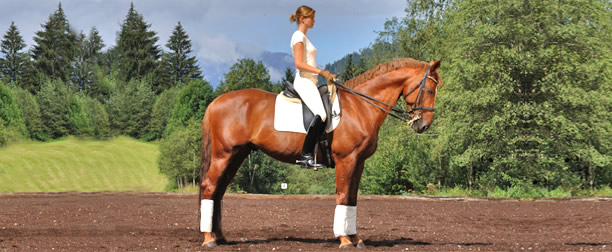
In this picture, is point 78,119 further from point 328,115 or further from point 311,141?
point 328,115

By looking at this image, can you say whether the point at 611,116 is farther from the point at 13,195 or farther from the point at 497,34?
the point at 13,195

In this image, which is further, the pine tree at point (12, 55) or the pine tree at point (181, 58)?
the pine tree at point (181, 58)

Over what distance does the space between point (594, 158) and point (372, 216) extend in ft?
44.0

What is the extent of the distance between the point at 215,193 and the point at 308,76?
8.13 feet

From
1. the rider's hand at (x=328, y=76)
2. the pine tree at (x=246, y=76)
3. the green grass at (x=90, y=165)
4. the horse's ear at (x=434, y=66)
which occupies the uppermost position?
the pine tree at (x=246, y=76)

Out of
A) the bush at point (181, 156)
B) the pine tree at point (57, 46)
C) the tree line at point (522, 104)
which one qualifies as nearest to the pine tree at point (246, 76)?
the bush at point (181, 156)

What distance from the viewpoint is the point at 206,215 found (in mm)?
8859

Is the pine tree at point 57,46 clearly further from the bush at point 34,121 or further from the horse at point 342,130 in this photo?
the horse at point 342,130

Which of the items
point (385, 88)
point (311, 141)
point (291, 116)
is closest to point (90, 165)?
point (291, 116)

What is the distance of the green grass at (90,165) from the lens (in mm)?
6766

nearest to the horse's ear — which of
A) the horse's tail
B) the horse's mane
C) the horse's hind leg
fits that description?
the horse's mane

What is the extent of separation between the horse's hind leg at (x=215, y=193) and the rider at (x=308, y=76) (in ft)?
4.06

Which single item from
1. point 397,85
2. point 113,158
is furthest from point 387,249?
point 113,158

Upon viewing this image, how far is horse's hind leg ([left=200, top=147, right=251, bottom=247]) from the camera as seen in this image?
8844mm
